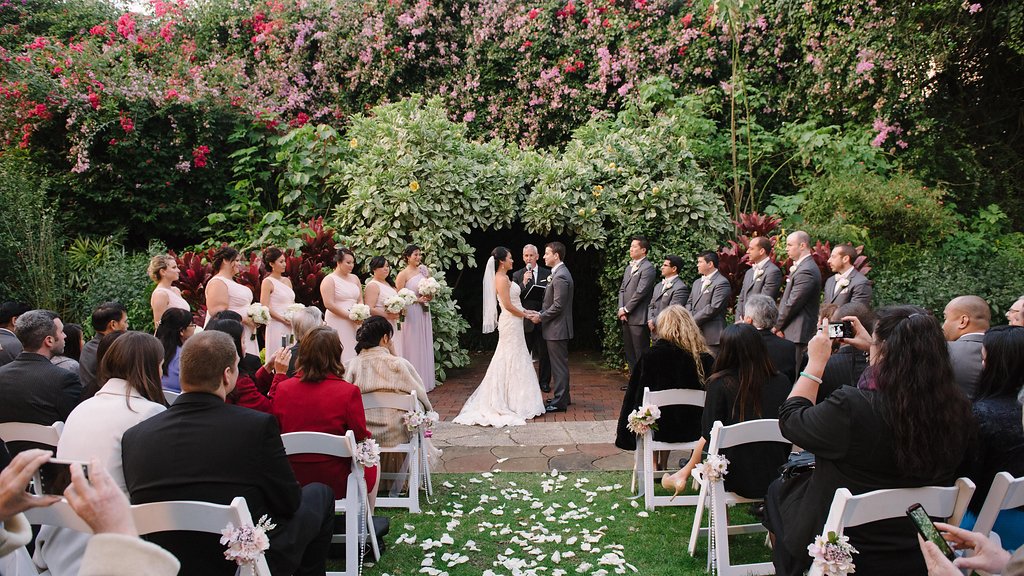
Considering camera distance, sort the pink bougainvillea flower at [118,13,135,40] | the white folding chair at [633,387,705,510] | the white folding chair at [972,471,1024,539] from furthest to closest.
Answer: the pink bougainvillea flower at [118,13,135,40] < the white folding chair at [633,387,705,510] < the white folding chair at [972,471,1024,539]

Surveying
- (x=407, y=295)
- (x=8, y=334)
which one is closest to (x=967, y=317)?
(x=407, y=295)

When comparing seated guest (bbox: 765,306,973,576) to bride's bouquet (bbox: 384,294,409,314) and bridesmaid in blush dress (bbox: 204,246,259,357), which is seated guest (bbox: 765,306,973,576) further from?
bride's bouquet (bbox: 384,294,409,314)

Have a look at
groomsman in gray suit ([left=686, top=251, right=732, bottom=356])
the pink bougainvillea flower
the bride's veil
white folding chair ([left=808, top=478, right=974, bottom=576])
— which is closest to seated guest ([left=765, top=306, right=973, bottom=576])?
white folding chair ([left=808, top=478, right=974, bottom=576])

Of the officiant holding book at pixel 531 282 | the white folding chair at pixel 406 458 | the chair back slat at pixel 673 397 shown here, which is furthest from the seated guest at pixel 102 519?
the officiant holding book at pixel 531 282

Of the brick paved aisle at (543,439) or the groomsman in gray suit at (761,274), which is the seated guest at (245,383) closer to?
the brick paved aisle at (543,439)

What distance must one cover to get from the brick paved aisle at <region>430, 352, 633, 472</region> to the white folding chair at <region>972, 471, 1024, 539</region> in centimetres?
361

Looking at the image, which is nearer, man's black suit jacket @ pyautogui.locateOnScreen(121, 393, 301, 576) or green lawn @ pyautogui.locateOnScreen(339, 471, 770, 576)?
man's black suit jacket @ pyautogui.locateOnScreen(121, 393, 301, 576)

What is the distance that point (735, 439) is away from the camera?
3.94 metres

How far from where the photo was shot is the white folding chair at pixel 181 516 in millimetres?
2689

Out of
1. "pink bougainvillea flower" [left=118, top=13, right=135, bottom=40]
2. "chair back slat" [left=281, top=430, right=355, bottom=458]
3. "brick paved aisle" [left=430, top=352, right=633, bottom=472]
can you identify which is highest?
"pink bougainvillea flower" [left=118, top=13, right=135, bottom=40]

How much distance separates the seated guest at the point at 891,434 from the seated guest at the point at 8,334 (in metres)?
5.32

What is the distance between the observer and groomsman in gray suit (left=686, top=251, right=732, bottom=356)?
8492mm

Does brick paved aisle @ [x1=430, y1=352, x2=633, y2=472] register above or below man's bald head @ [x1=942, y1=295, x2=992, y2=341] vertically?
below

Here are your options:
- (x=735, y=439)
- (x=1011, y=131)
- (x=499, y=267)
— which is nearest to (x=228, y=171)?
(x=499, y=267)
